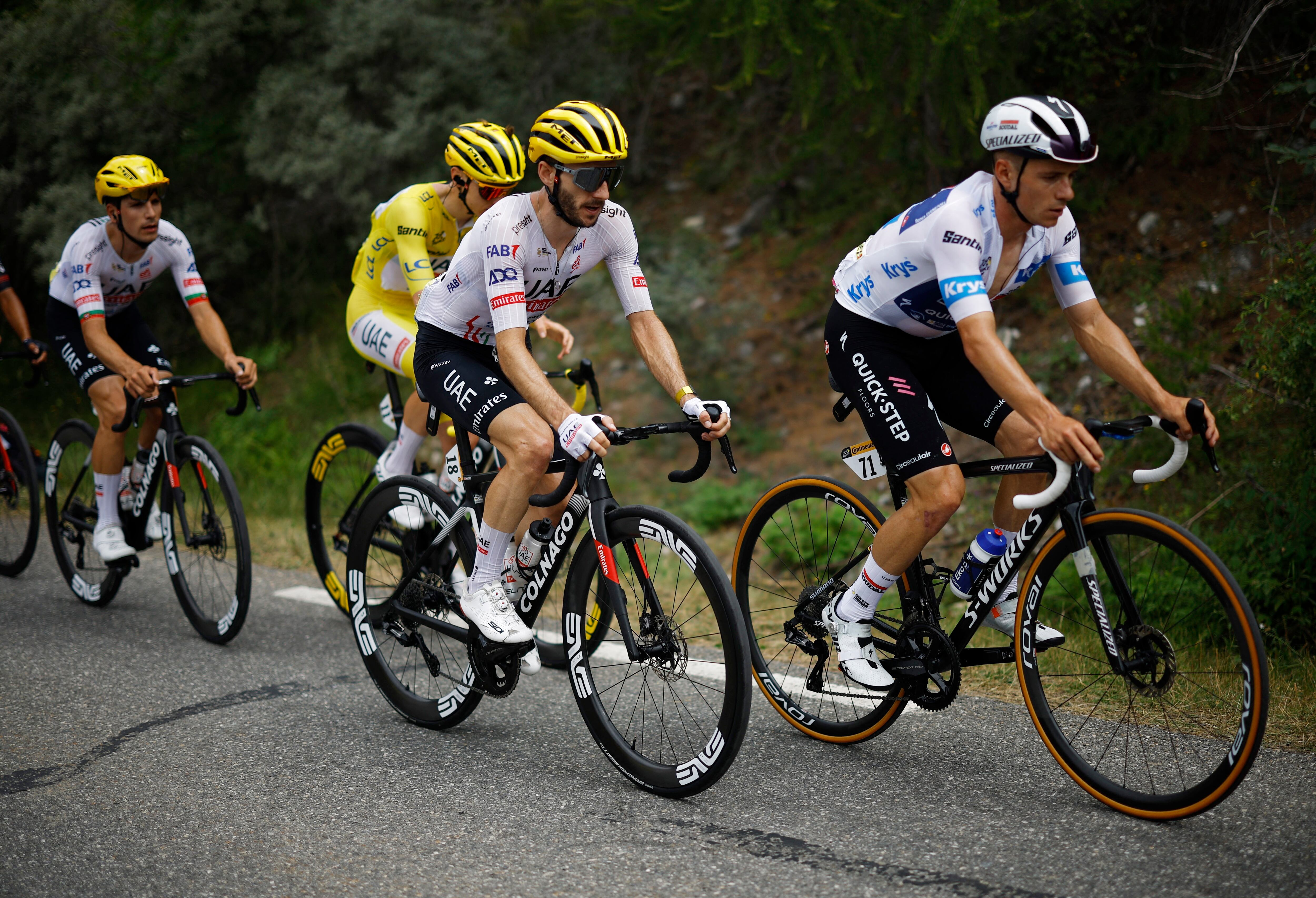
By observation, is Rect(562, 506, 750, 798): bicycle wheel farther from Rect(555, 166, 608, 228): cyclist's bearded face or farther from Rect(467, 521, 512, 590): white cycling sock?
Rect(555, 166, 608, 228): cyclist's bearded face

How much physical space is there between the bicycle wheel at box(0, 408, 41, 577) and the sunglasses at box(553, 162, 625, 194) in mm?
4707

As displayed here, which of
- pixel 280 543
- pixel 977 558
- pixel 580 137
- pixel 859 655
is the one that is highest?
pixel 580 137

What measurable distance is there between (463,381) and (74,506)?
362 centimetres

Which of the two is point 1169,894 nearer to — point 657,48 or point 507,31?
point 657,48

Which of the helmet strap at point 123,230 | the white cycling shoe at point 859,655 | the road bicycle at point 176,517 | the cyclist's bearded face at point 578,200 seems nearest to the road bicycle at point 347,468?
the road bicycle at point 176,517

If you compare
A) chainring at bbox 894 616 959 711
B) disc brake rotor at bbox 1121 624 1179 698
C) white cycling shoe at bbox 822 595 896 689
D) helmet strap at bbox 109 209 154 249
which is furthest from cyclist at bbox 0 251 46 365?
disc brake rotor at bbox 1121 624 1179 698

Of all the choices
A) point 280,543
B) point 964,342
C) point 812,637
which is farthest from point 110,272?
point 964,342

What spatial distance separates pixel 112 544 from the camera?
6109 mm

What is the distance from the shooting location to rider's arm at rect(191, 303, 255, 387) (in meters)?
5.63

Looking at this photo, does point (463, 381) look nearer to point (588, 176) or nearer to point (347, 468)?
point (588, 176)

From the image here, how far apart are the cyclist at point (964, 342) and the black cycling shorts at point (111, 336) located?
4371 millimetres

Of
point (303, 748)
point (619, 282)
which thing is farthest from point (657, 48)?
point (303, 748)

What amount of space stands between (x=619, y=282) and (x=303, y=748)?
2.30 metres

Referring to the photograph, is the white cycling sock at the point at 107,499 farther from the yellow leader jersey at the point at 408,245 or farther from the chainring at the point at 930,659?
the chainring at the point at 930,659
